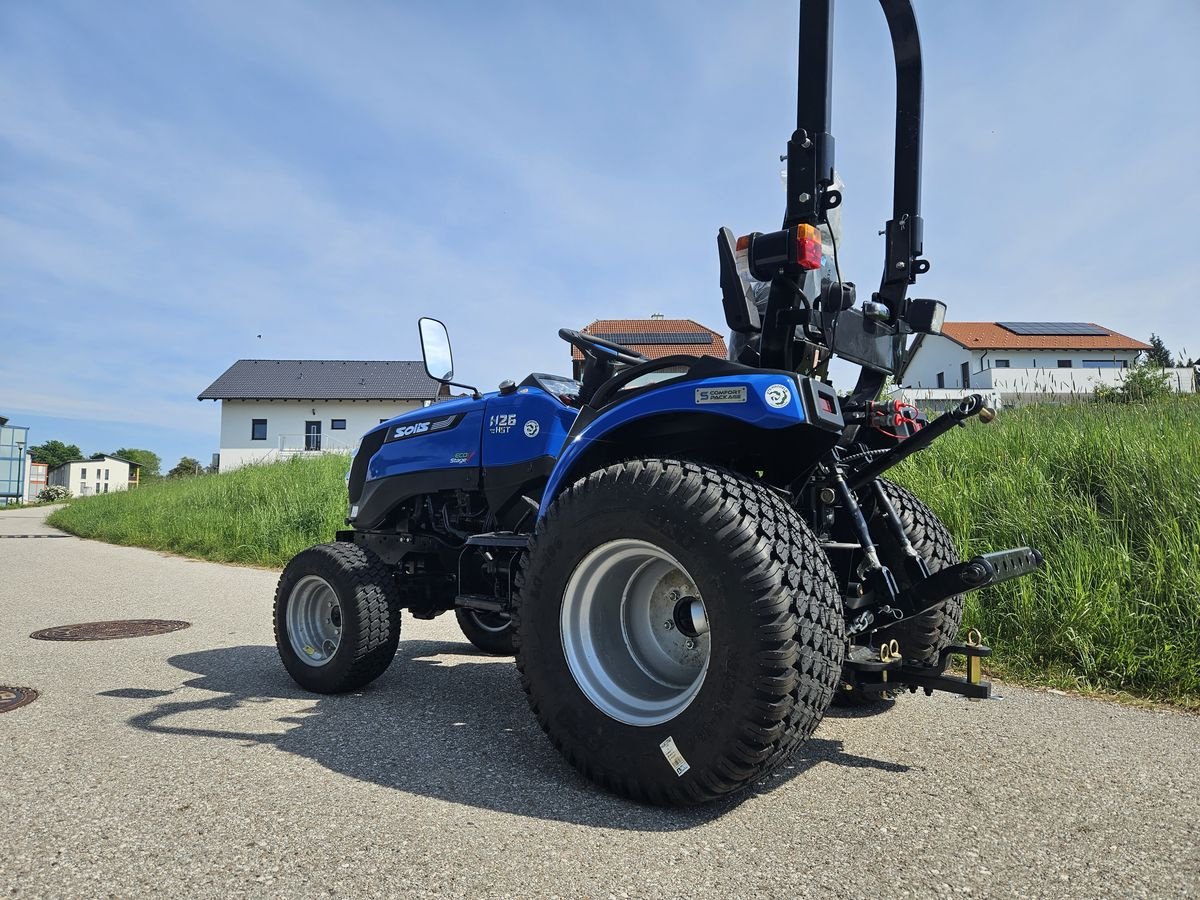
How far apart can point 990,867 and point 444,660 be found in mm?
3444

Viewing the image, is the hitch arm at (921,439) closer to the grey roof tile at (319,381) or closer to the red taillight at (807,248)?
the red taillight at (807,248)

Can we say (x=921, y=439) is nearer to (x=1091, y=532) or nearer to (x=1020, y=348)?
(x=1091, y=532)

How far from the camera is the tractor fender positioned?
95.7 inches

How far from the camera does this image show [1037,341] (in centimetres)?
4628

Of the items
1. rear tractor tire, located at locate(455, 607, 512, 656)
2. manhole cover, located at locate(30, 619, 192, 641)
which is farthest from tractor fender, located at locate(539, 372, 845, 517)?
manhole cover, located at locate(30, 619, 192, 641)

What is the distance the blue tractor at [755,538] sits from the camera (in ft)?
7.48

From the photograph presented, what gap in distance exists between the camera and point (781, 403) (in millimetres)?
2414

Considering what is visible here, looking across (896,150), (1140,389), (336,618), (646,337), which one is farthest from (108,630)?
(1140,389)

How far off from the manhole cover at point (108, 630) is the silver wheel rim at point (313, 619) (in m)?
2.28

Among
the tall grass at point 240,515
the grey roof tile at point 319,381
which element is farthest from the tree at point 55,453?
the tall grass at point 240,515

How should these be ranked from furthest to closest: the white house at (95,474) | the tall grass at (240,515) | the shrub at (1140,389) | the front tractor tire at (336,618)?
the white house at (95,474) < the tall grass at (240,515) < the shrub at (1140,389) < the front tractor tire at (336,618)

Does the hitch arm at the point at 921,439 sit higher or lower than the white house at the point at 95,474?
lower

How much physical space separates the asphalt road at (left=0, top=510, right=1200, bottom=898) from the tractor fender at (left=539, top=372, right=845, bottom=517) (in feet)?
3.50

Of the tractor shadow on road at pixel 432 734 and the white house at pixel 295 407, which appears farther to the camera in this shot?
the white house at pixel 295 407
